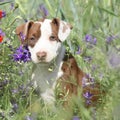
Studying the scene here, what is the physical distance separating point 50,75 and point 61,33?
386 millimetres

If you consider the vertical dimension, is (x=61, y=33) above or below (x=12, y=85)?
above

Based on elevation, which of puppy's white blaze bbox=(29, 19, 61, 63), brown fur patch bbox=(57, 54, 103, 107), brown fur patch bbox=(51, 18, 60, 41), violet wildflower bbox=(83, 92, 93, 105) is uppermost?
brown fur patch bbox=(51, 18, 60, 41)

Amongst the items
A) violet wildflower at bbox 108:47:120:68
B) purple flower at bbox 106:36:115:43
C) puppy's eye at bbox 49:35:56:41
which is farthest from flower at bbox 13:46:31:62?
violet wildflower at bbox 108:47:120:68

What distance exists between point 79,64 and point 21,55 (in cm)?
80

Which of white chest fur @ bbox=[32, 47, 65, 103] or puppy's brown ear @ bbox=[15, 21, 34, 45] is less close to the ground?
puppy's brown ear @ bbox=[15, 21, 34, 45]

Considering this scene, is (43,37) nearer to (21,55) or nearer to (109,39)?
(21,55)

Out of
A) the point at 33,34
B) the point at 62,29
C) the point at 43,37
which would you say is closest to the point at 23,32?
the point at 33,34

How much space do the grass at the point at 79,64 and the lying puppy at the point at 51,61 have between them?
0.35 ft

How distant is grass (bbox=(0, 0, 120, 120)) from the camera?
103 inches

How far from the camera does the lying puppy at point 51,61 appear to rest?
4.14m

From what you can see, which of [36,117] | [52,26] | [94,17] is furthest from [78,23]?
[36,117]

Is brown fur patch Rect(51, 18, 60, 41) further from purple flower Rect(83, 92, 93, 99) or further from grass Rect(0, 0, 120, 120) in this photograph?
purple flower Rect(83, 92, 93, 99)

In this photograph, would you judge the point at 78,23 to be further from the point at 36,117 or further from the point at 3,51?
the point at 36,117

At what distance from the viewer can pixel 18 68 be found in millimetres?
4262
